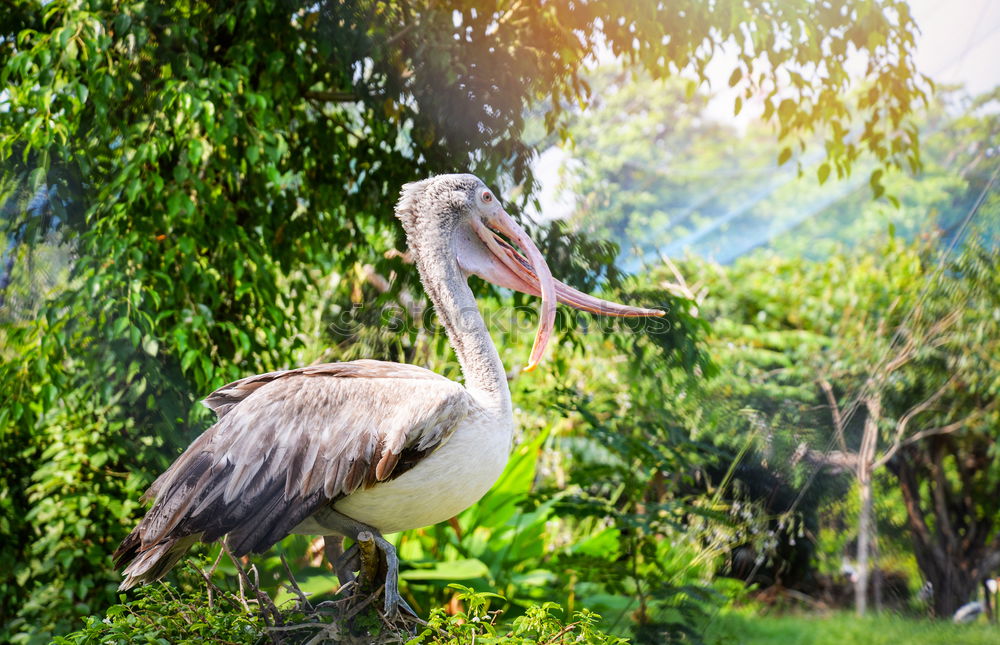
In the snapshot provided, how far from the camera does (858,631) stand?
404 cm

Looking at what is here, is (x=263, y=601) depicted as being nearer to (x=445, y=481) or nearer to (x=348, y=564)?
(x=348, y=564)

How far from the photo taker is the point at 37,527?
2986mm

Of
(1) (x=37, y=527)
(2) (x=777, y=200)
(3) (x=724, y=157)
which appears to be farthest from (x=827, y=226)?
(1) (x=37, y=527)

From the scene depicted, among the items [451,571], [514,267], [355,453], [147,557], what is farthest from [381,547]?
[451,571]

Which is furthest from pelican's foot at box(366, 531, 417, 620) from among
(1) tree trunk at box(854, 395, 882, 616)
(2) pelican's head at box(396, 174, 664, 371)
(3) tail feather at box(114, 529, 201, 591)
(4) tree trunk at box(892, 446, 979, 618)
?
(4) tree trunk at box(892, 446, 979, 618)

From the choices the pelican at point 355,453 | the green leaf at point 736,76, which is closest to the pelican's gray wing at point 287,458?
the pelican at point 355,453

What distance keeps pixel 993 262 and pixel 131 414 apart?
3.83 m

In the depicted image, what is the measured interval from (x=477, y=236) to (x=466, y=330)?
0.25 meters

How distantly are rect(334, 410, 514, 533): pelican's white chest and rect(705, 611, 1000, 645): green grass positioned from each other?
2.29 meters

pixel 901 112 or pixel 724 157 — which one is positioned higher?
pixel 724 157

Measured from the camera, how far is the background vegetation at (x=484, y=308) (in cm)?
258

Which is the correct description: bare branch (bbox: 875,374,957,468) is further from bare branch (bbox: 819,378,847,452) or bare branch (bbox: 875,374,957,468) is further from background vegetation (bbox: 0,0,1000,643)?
bare branch (bbox: 819,378,847,452)

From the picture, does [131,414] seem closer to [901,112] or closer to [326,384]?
[326,384]

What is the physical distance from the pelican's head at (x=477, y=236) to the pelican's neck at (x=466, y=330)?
3 cm
